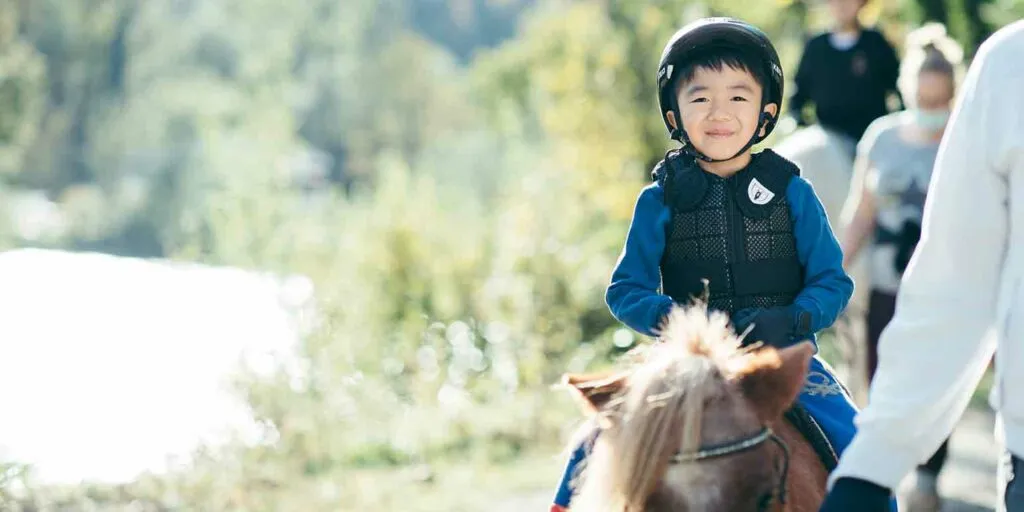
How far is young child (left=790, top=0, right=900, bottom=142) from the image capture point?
840 centimetres

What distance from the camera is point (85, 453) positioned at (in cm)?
942

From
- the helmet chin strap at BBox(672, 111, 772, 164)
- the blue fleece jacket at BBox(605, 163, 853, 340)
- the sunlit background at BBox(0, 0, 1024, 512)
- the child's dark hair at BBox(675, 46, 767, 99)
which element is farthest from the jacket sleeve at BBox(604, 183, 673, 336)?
the sunlit background at BBox(0, 0, 1024, 512)

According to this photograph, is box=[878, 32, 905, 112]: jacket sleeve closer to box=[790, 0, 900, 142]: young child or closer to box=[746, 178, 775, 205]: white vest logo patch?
box=[790, 0, 900, 142]: young child

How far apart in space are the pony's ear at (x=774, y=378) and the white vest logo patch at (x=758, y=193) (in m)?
0.89

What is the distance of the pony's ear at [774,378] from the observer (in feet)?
9.37

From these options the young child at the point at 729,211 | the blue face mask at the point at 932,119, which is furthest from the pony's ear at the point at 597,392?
the blue face mask at the point at 932,119

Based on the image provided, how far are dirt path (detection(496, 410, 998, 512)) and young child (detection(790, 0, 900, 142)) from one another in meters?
2.28

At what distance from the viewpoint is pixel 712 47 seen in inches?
144

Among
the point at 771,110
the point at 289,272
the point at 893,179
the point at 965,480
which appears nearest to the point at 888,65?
the point at 893,179

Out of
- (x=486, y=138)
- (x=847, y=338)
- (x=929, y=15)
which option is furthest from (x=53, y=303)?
(x=486, y=138)

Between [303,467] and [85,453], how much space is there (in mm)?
1475

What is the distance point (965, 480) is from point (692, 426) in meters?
6.76

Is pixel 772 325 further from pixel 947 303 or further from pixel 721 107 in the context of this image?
pixel 947 303

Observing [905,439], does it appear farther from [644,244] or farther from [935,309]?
[644,244]
